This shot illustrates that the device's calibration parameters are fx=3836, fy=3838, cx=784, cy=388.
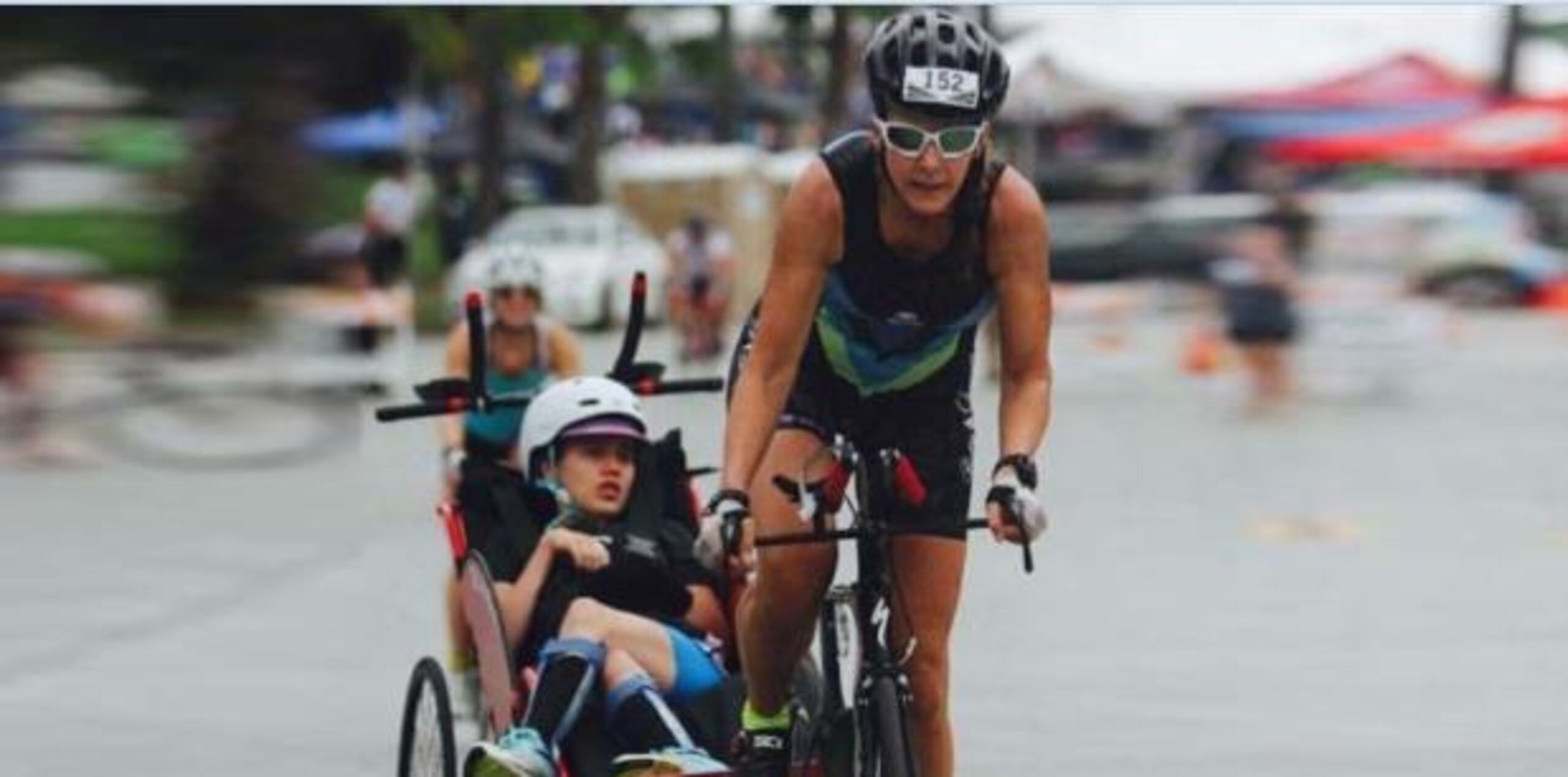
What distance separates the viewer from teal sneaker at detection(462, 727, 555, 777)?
23.4ft

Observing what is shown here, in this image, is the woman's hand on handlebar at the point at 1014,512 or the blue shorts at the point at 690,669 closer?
the woman's hand on handlebar at the point at 1014,512

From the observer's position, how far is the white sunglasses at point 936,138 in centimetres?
651

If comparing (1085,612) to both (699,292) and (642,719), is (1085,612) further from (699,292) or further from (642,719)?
(699,292)

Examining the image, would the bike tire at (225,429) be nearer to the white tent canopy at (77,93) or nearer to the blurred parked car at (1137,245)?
the white tent canopy at (77,93)

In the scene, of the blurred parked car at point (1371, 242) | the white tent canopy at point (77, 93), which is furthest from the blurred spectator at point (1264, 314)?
the blurred parked car at point (1371, 242)

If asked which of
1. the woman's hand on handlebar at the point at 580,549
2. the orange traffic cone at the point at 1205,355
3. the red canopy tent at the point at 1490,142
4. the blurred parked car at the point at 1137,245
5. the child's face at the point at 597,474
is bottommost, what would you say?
the blurred parked car at the point at 1137,245

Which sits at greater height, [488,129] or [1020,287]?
[1020,287]

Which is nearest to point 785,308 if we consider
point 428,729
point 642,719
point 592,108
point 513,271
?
point 642,719

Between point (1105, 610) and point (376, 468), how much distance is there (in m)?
Result: 7.74

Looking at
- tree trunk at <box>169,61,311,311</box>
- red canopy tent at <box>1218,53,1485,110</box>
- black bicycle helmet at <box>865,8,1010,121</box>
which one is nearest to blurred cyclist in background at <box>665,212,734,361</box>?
tree trunk at <box>169,61,311,311</box>

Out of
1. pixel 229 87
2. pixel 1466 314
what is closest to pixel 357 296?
pixel 229 87

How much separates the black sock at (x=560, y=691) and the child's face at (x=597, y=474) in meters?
0.51

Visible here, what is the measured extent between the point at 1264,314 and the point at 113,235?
8521mm

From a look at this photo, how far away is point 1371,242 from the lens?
40.6 m
